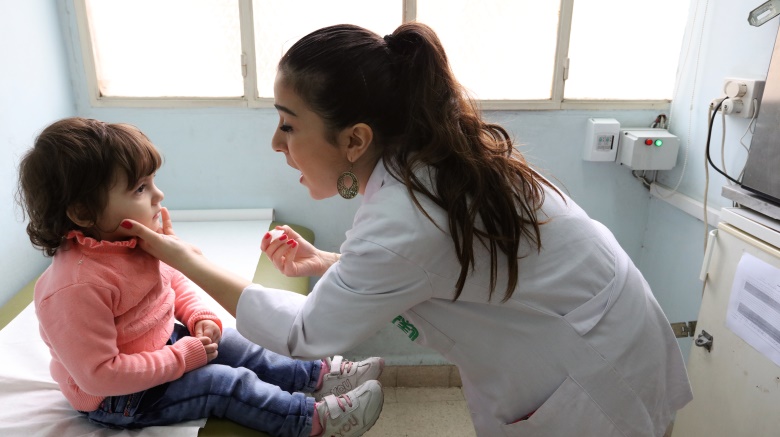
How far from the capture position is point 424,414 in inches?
88.7

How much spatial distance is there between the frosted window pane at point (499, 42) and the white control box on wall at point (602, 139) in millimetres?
210

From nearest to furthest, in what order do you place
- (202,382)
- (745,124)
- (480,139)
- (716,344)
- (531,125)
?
(480,139) < (202,382) < (716,344) < (745,124) < (531,125)

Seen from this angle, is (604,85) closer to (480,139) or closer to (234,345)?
(480,139)

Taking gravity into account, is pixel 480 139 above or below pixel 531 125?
above

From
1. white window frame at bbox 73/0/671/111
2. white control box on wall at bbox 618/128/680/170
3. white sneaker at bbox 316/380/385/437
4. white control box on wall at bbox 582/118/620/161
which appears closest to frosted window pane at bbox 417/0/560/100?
white window frame at bbox 73/0/671/111

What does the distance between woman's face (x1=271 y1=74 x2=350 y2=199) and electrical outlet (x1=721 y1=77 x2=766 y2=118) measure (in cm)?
129

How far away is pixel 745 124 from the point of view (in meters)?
1.73

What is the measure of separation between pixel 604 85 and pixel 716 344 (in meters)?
1.09

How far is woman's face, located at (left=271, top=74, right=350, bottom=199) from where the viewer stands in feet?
3.38

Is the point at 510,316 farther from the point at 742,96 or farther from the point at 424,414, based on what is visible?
the point at 424,414

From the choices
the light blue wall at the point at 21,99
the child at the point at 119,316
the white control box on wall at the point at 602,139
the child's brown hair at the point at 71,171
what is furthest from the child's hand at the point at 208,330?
the white control box on wall at the point at 602,139

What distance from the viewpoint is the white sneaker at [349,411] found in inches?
49.8

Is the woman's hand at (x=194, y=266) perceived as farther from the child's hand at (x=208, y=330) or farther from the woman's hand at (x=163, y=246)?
the child's hand at (x=208, y=330)

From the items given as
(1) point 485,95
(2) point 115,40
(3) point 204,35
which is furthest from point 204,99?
(1) point 485,95
